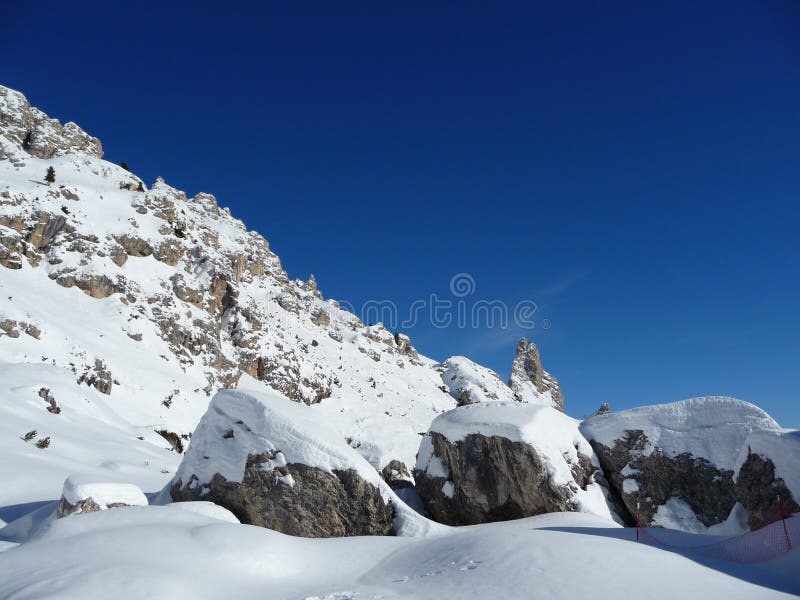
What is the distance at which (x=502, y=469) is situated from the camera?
14492 mm

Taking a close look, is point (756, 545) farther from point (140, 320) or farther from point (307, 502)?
point (140, 320)

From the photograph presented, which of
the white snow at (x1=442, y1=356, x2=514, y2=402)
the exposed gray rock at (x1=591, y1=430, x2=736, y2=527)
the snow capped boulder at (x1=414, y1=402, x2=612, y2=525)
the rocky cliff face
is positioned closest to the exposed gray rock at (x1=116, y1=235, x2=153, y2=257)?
the rocky cliff face

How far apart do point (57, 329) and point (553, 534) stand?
37.5m

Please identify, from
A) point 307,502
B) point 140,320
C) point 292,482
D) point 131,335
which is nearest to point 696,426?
point 307,502

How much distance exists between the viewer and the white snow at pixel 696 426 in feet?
49.3

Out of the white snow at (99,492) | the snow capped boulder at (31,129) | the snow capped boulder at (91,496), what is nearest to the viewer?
the snow capped boulder at (91,496)

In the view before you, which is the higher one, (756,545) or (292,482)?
(292,482)

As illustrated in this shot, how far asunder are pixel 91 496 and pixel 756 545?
606 inches

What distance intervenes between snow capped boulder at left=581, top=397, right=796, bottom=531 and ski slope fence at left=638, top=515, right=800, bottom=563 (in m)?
1.98

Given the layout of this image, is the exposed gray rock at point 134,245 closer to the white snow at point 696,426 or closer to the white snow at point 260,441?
the white snow at point 260,441

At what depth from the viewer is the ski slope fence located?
33.2 ft

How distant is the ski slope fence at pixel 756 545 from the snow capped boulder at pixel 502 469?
10.4ft

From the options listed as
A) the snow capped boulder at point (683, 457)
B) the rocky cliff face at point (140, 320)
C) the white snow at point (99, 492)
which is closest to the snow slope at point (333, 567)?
the white snow at point (99, 492)

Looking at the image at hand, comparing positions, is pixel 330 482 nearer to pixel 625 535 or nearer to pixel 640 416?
pixel 625 535
